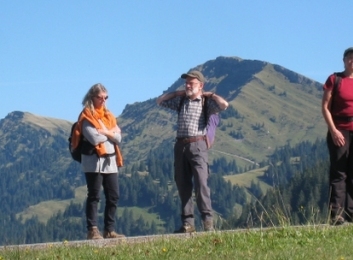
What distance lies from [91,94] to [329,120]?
3.29m

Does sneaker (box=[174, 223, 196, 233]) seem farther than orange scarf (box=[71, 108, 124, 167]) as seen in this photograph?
No

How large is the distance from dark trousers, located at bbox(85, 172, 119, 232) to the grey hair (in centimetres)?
96

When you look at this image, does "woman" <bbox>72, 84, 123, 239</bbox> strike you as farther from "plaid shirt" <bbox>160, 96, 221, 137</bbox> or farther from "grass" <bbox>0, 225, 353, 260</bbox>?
"grass" <bbox>0, 225, 353, 260</bbox>

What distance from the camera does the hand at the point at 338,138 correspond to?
11.8m

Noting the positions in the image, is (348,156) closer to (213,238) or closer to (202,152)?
(202,152)

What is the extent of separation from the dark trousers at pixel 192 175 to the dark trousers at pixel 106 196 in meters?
0.91

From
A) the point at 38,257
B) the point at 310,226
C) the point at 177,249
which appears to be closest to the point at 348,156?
the point at 310,226

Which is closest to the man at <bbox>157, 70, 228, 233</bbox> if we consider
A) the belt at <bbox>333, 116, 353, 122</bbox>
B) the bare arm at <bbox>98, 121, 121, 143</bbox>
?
the bare arm at <bbox>98, 121, 121, 143</bbox>

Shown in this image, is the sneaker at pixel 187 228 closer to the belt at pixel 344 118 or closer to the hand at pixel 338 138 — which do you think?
the hand at pixel 338 138

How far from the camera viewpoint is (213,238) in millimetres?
9922

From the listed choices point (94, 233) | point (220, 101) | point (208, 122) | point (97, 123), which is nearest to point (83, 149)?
point (97, 123)

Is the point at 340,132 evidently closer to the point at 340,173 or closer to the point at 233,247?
the point at 340,173

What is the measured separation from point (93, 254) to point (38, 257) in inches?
22.9

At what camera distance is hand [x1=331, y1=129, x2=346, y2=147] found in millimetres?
11812
